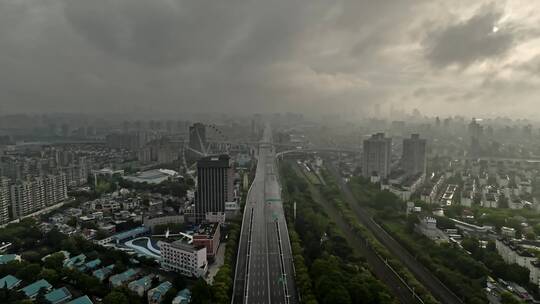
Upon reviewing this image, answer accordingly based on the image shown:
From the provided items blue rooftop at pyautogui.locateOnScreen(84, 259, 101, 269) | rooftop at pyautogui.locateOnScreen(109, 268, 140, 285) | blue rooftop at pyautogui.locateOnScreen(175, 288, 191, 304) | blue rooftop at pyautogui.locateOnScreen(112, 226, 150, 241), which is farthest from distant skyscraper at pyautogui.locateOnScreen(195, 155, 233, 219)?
blue rooftop at pyautogui.locateOnScreen(175, 288, 191, 304)

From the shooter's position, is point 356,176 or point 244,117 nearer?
point 356,176

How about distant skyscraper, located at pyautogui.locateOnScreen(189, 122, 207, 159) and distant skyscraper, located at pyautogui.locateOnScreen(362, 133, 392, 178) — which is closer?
distant skyscraper, located at pyautogui.locateOnScreen(362, 133, 392, 178)

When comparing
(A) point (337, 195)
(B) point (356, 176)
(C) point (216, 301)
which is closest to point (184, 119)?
(B) point (356, 176)

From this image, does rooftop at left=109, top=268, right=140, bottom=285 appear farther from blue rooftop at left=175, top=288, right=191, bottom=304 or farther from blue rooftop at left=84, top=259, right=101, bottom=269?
blue rooftop at left=175, top=288, right=191, bottom=304

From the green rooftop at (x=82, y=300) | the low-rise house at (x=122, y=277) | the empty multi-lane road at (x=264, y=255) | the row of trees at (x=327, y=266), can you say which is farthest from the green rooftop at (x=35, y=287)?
the row of trees at (x=327, y=266)

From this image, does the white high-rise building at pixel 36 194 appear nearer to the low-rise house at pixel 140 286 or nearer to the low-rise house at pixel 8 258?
the low-rise house at pixel 8 258

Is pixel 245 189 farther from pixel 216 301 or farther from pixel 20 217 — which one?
pixel 216 301
